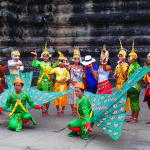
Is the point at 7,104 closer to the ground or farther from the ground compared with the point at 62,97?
farther from the ground

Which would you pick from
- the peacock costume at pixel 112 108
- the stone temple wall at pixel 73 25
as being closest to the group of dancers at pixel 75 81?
the peacock costume at pixel 112 108

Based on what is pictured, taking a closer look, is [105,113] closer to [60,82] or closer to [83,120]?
[83,120]

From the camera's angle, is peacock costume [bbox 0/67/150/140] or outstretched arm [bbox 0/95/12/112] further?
outstretched arm [bbox 0/95/12/112]

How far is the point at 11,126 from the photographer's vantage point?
5.92m

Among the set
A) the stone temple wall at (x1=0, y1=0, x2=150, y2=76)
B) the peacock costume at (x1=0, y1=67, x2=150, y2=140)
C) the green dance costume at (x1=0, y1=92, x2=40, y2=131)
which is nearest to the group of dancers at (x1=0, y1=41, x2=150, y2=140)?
the green dance costume at (x1=0, y1=92, x2=40, y2=131)

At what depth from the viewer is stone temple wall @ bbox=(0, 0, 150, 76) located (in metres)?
11.9

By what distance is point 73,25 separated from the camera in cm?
1241

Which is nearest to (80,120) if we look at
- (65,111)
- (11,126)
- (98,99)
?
(98,99)

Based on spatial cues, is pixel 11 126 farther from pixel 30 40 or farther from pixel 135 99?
pixel 30 40

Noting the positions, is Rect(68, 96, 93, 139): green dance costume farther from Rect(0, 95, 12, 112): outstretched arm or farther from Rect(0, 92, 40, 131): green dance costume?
Rect(0, 95, 12, 112): outstretched arm

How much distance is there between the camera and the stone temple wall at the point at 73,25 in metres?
11.9

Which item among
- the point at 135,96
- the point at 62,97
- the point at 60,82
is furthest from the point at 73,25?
the point at 135,96

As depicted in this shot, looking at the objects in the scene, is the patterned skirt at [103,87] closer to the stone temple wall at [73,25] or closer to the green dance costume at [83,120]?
the green dance costume at [83,120]

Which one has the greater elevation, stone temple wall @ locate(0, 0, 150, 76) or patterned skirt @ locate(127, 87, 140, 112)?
stone temple wall @ locate(0, 0, 150, 76)
